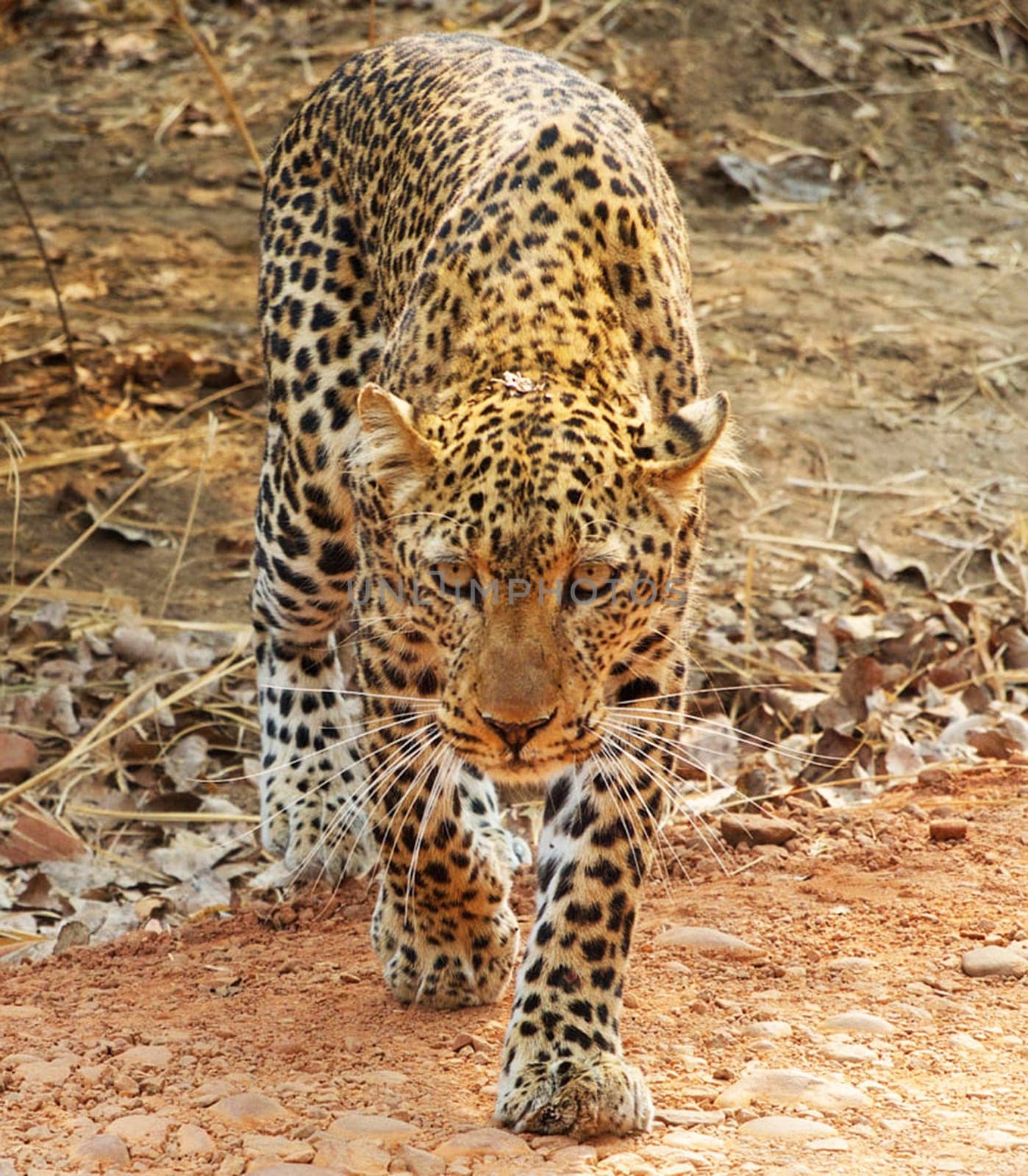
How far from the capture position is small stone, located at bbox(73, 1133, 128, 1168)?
3.93m

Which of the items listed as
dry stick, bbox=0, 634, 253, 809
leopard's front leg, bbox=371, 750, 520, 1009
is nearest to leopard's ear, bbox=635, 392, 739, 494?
leopard's front leg, bbox=371, 750, 520, 1009

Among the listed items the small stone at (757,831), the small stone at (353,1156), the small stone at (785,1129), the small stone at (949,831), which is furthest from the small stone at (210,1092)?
the small stone at (949,831)

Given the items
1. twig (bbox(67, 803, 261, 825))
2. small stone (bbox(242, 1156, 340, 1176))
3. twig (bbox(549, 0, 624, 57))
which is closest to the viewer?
small stone (bbox(242, 1156, 340, 1176))

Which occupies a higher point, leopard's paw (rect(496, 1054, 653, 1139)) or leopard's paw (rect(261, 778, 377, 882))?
leopard's paw (rect(496, 1054, 653, 1139))

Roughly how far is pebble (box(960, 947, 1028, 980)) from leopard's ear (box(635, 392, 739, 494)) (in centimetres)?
163

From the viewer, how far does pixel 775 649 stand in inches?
317

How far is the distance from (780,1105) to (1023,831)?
1.98m

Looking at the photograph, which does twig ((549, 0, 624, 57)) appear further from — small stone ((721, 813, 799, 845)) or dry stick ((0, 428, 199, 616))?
small stone ((721, 813, 799, 845))

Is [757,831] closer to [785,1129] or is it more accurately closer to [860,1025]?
[860,1025]

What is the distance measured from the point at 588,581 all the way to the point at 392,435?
0.60 metres

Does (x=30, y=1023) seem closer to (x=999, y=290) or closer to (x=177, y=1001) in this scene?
(x=177, y=1001)

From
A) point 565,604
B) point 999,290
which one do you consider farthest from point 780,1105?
point 999,290

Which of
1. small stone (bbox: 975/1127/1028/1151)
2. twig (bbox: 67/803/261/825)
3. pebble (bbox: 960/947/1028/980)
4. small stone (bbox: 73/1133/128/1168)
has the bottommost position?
twig (bbox: 67/803/261/825)

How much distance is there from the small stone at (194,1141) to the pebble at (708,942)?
1.70 metres
